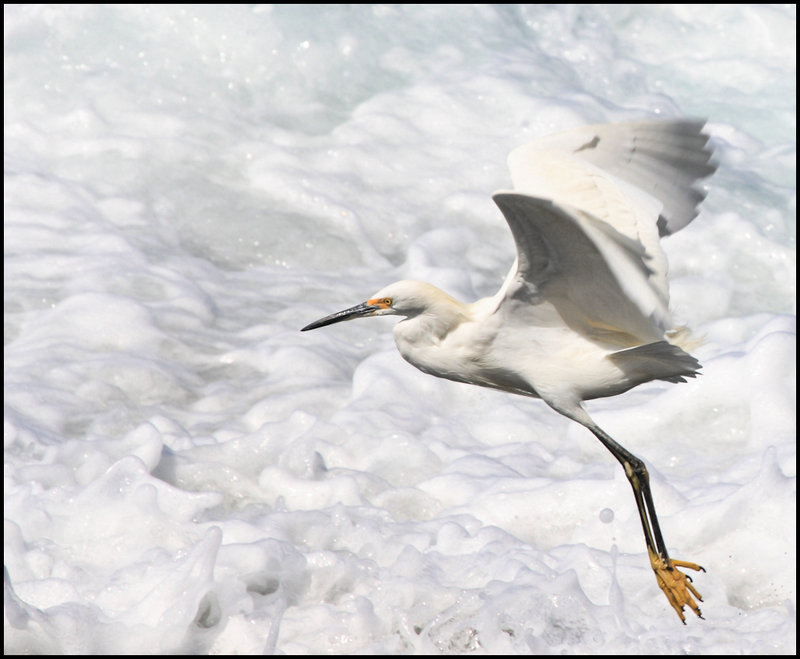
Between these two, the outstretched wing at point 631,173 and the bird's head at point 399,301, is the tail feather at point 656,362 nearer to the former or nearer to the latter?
the outstretched wing at point 631,173

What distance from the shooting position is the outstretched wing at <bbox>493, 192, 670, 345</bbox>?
97.3 inches

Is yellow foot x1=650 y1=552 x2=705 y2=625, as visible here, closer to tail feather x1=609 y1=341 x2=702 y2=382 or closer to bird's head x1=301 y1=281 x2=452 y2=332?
tail feather x1=609 y1=341 x2=702 y2=382

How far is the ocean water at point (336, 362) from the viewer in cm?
368

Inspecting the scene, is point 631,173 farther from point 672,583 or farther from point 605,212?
point 672,583

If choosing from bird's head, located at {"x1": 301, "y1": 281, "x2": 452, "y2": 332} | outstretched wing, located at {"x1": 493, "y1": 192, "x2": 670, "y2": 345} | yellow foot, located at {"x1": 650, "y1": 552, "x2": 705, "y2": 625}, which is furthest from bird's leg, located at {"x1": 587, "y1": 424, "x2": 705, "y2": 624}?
bird's head, located at {"x1": 301, "y1": 281, "x2": 452, "y2": 332}

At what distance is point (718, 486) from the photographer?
458 centimetres

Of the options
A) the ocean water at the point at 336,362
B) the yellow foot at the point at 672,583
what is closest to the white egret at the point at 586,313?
the yellow foot at the point at 672,583

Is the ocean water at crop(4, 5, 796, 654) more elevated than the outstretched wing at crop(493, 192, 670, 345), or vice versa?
the outstretched wing at crop(493, 192, 670, 345)

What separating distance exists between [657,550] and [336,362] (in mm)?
2531

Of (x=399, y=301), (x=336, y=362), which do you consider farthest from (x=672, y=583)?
(x=336, y=362)

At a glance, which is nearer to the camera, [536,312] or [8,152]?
[536,312]

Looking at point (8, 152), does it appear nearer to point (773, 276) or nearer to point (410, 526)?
point (410, 526)

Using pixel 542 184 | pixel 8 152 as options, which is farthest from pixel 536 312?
pixel 8 152

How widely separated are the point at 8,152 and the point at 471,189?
3079mm
